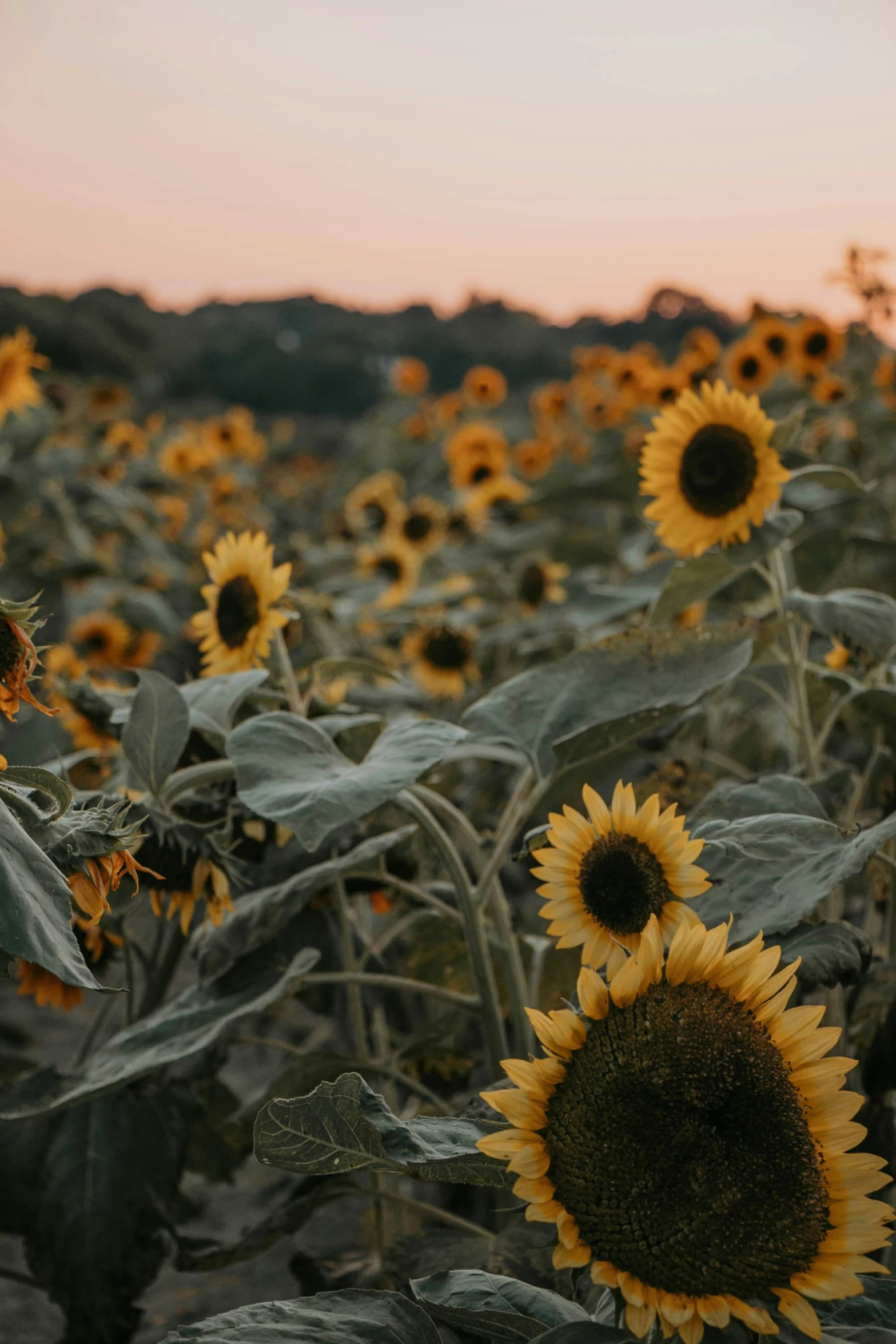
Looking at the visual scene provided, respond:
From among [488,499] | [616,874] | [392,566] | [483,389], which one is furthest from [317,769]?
[483,389]

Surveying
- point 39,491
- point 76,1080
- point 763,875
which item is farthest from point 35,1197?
point 39,491

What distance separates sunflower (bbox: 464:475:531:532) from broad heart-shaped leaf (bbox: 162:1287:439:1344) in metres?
3.01

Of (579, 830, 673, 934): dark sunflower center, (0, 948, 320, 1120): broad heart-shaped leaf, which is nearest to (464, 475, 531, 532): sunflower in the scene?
(0, 948, 320, 1120): broad heart-shaped leaf

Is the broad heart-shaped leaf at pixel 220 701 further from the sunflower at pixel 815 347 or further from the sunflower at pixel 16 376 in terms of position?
the sunflower at pixel 815 347

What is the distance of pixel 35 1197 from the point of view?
138 cm

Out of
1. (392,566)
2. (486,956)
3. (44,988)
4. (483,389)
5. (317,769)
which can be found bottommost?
(44,988)

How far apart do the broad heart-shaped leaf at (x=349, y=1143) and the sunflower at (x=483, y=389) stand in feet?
16.0

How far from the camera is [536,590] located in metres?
3.05

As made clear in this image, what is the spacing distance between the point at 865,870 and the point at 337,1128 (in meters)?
0.89

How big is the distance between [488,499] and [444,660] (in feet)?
4.01

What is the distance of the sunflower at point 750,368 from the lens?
3.72m

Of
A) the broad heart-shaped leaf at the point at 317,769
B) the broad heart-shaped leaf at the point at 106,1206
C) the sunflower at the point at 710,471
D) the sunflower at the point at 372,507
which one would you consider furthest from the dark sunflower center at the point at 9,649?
the sunflower at the point at 372,507

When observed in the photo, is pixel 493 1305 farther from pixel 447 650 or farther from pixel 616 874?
pixel 447 650

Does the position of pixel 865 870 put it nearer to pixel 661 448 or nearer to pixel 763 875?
pixel 763 875
